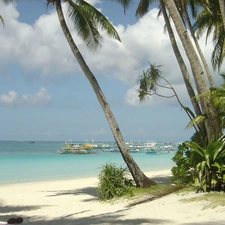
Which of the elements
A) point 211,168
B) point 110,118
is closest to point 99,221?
point 211,168

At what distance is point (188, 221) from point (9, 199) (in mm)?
8463

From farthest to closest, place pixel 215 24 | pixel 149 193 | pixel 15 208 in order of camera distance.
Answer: pixel 215 24, pixel 15 208, pixel 149 193

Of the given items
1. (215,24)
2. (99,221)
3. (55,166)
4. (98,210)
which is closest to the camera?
(99,221)

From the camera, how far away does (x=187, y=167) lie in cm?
1167

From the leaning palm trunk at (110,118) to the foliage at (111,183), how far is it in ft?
1.29

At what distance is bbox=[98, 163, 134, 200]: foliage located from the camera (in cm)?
1177

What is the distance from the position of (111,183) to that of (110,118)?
2132 millimetres

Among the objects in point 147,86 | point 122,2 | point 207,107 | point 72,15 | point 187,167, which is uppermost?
point 122,2

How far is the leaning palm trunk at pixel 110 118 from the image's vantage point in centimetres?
1216

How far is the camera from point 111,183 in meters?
11.8

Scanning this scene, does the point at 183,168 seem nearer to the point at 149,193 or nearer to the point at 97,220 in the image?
the point at 149,193

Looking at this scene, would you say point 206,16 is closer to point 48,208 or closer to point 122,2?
point 122,2

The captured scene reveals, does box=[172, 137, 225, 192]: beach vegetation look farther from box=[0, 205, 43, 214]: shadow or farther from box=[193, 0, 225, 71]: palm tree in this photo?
box=[193, 0, 225, 71]: palm tree

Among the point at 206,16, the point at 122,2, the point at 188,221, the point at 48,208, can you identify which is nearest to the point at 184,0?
the point at 122,2
